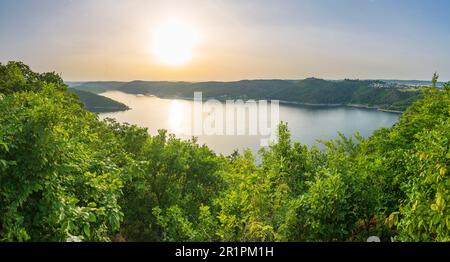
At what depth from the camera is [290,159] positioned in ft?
41.3

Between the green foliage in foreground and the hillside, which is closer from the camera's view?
the green foliage in foreground

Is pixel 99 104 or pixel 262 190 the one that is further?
pixel 99 104

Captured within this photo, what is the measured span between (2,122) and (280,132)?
883 cm

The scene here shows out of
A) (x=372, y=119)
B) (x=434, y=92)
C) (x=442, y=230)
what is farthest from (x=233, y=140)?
(x=442, y=230)

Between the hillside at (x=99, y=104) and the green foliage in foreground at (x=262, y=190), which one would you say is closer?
the green foliage in foreground at (x=262, y=190)

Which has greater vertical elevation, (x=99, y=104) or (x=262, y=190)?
(x=99, y=104)

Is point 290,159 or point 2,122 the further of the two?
point 290,159

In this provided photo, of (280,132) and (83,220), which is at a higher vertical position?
(280,132)
